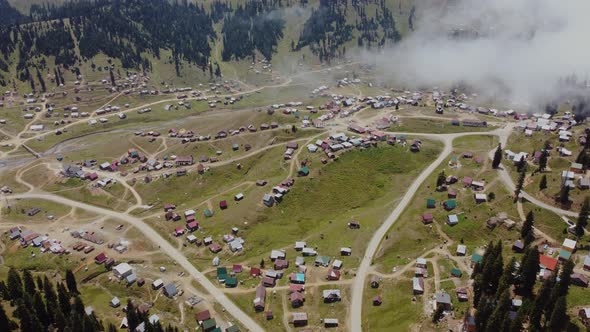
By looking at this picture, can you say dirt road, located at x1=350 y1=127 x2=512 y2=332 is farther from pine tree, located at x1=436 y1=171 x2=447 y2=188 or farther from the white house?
the white house

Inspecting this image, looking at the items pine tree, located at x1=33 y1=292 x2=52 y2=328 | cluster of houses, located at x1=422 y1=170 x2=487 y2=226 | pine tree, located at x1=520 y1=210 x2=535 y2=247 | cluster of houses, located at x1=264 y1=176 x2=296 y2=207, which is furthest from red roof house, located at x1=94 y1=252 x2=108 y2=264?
pine tree, located at x1=520 y1=210 x2=535 y2=247

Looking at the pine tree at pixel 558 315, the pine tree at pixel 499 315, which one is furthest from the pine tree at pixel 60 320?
the pine tree at pixel 558 315

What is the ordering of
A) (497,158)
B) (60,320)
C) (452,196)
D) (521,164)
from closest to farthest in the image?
(60,320), (452,196), (521,164), (497,158)

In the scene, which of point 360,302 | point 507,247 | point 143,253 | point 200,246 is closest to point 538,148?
point 507,247

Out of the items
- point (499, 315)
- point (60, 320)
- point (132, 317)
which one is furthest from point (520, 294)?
point (60, 320)

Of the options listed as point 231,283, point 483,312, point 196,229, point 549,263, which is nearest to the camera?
point 483,312

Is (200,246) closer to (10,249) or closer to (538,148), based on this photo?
(10,249)

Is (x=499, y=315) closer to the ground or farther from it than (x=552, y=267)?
farther from it

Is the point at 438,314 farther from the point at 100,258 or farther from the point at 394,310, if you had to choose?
the point at 100,258
